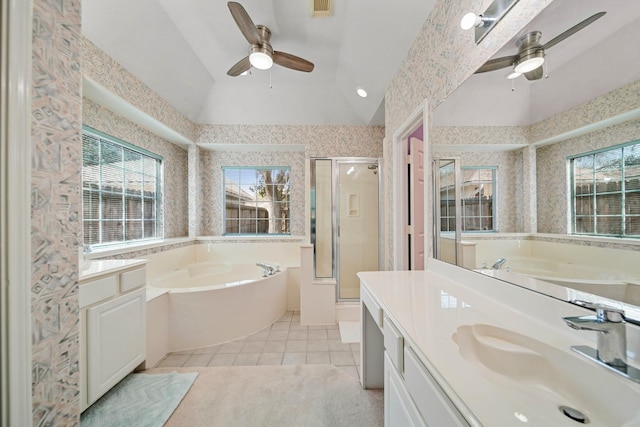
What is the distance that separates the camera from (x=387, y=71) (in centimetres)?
232

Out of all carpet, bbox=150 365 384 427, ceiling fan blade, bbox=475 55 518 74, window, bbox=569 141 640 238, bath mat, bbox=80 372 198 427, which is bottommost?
carpet, bbox=150 365 384 427

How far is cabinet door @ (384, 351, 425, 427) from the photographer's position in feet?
2.72

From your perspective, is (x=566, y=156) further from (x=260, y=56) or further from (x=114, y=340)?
(x=114, y=340)

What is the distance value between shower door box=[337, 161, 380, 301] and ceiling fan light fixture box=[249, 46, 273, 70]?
1506mm

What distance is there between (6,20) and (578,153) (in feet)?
5.60

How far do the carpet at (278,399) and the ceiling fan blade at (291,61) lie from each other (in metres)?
2.77

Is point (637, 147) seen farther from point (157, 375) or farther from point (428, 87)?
point (157, 375)

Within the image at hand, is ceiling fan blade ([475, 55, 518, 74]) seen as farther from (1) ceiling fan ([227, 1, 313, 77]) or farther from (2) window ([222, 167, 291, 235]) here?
(2) window ([222, 167, 291, 235])

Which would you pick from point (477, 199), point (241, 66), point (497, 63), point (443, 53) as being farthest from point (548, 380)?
point (241, 66)

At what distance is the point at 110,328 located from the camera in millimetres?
1592

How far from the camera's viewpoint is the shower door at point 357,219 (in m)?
3.30

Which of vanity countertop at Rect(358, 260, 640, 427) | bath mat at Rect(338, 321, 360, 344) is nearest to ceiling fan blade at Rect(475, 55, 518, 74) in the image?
vanity countertop at Rect(358, 260, 640, 427)

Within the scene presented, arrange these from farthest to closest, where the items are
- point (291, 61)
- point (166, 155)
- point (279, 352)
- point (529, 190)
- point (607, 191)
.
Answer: point (166, 155) → point (291, 61) → point (279, 352) → point (529, 190) → point (607, 191)

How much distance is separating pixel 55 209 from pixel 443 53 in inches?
79.3
